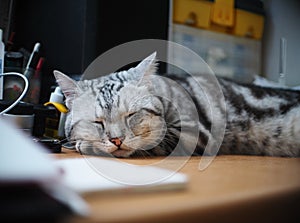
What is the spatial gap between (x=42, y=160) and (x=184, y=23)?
1381mm

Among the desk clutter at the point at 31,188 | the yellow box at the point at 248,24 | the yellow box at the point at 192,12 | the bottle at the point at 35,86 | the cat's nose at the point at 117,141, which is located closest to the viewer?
the desk clutter at the point at 31,188

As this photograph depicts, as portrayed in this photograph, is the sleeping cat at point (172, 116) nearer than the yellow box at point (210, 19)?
Yes

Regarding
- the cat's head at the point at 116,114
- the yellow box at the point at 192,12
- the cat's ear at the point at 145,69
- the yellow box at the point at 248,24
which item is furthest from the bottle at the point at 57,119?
the yellow box at the point at 248,24

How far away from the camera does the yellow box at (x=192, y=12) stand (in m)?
1.60

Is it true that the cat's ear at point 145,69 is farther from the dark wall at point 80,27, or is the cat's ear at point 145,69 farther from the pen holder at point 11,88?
the pen holder at point 11,88

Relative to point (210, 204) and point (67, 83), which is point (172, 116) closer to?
point (67, 83)

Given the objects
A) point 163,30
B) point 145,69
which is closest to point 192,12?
point 163,30

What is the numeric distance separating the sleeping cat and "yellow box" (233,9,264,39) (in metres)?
0.68

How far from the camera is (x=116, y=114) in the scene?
0.91 meters

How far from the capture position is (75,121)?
0.97 metres

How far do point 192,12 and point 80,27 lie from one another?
629 mm

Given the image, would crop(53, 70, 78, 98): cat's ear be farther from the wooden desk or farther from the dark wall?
the wooden desk

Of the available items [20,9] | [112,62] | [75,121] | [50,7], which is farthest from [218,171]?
[20,9]

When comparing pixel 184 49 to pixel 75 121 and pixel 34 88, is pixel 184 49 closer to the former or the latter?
pixel 34 88
